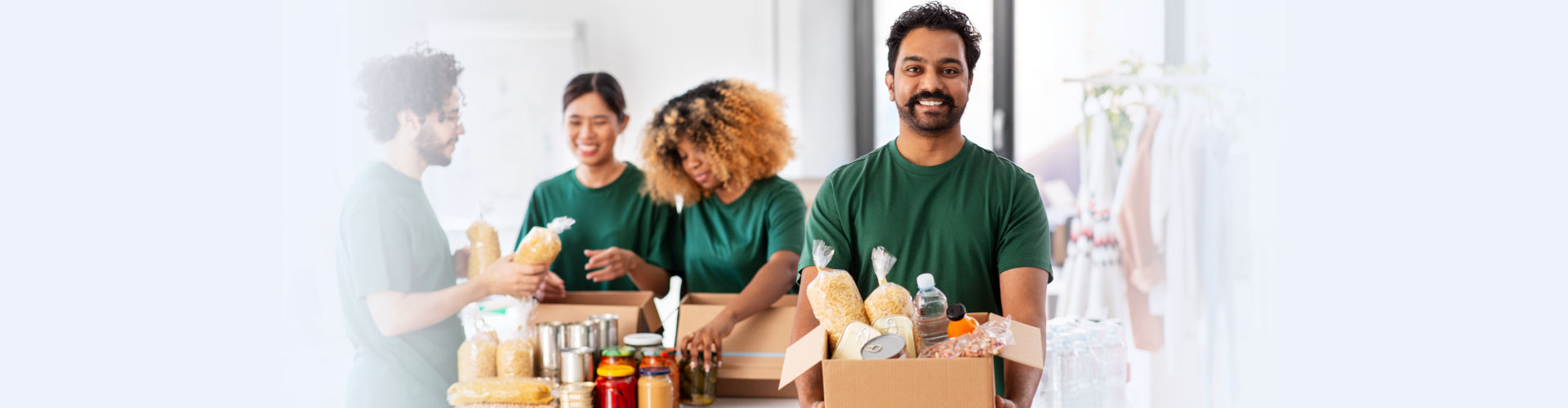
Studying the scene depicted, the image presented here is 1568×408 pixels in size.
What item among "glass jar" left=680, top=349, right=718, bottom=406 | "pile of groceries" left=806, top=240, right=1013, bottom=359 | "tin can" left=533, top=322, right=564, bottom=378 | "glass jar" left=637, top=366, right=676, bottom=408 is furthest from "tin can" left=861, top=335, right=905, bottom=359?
"tin can" left=533, top=322, right=564, bottom=378

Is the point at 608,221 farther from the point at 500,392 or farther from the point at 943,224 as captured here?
the point at 943,224

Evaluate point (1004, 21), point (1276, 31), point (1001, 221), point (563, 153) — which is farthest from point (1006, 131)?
point (1001, 221)

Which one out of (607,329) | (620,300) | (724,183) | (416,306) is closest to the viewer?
(416,306)

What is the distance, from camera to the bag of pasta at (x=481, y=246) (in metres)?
2.43

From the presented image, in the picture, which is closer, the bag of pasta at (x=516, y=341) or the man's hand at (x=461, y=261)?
the bag of pasta at (x=516, y=341)

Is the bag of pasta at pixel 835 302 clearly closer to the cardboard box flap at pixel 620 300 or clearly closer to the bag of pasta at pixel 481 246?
the cardboard box flap at pixel 620 300

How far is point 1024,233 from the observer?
1.71 metres

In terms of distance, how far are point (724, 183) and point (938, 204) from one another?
1.11 metres

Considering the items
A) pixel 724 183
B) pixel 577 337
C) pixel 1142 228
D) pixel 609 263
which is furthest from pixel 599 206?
pixel 1142 228

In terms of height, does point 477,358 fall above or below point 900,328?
below

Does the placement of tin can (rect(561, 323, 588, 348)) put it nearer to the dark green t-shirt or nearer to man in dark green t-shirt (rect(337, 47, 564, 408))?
man in dark green t-shirt (rect(337, 47, 564, 408))

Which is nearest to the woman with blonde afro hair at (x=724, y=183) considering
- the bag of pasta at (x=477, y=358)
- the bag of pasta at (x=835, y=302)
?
the bag of pasta at (x=477, y=358)

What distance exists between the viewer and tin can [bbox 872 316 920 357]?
1398 millimetres

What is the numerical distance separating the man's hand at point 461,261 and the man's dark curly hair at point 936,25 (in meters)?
1.33
